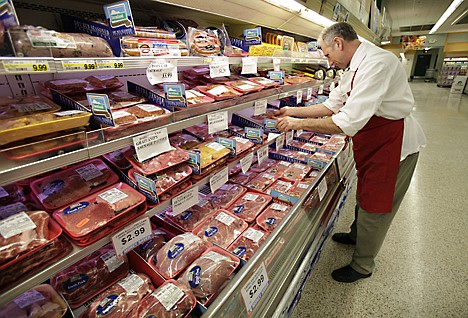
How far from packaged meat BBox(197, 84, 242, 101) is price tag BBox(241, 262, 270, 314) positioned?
3.24 ft

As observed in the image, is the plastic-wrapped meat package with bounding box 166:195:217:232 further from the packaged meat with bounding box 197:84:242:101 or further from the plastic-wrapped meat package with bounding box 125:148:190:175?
the packaged meat with bounding box 197:84:242:101

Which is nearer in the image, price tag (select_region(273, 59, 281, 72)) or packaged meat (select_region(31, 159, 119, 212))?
packaged meat (select_region(31, 159, 119, 212))

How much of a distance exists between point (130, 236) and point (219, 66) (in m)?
1.04

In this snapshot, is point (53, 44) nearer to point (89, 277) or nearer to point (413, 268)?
point (89, 277)

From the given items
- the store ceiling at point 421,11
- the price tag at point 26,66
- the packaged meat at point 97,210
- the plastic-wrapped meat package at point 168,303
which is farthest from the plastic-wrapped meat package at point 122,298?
the store ceiling at point 421,11

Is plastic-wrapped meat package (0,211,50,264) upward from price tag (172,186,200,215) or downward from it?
upward

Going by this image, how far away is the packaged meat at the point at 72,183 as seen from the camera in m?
0.98


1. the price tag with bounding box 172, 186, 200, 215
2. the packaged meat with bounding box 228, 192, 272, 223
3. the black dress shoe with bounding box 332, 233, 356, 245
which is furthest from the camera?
the black dress shoe with bounding box 332, 233, 356, 245

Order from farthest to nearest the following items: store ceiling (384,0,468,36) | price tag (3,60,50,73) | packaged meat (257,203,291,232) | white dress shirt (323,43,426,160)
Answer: store ceiling (384,0,468,36) → packaged meat (257,203,291,232) → white dress shirt (323,43,426,160) → price tag (3,60,50,73)

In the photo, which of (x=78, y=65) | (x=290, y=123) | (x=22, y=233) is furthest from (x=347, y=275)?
(x=78, y=65)

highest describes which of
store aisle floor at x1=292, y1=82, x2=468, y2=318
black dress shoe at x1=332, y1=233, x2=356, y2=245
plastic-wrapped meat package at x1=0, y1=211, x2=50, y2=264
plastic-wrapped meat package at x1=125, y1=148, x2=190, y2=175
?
plastic-wrapped meat package at x1=125, y1=148, x2=190, y2=175

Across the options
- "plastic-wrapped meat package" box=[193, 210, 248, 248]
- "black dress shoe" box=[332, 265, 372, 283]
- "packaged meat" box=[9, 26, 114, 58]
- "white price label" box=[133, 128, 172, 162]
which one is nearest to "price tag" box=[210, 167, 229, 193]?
"plastic-wrapped meat package" box=[193, 210, 248, 248]

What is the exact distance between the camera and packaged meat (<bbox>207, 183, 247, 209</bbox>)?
1.81 metres

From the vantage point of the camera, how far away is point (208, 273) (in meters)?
1.11
